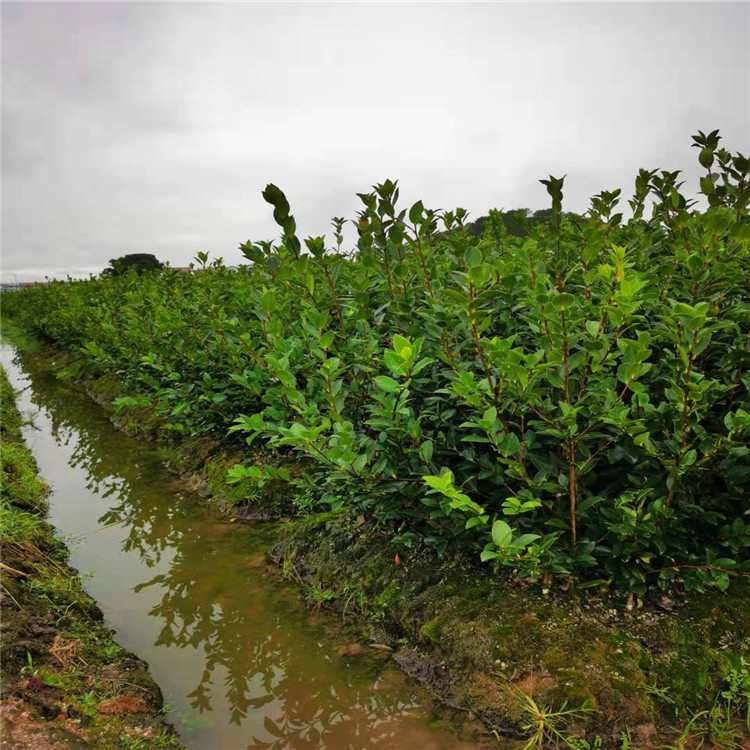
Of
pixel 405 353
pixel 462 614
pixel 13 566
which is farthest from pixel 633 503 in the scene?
pixel 13 566

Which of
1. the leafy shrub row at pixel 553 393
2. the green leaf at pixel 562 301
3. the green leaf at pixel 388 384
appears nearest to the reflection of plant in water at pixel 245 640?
the leafy shrub row at pixel 553 393

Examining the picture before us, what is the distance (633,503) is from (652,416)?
35 centimetres

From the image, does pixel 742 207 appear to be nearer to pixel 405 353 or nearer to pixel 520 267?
pixel 520 267

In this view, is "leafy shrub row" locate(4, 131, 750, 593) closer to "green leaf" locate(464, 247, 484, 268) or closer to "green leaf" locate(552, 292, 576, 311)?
"green leaf" locate(464, 247, 484, 268)

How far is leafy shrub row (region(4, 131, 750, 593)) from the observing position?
207 centimetres

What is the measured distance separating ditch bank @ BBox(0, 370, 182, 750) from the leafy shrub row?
41.1 inches

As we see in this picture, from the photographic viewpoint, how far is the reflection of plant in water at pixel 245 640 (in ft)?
7.80

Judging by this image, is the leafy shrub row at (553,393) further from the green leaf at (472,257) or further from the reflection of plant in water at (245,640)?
the reflection of plant in water at (245,640)

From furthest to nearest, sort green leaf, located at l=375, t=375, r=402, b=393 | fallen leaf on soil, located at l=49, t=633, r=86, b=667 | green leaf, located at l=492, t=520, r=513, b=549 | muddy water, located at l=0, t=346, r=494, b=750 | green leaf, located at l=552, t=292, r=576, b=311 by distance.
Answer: fallen leaf on soil, located at l=49, t=633, r=86, b=667 < muddy water, located at l=0, t=346, r=494, b=750 < green leaf, located at l=375, t=375, r=402, b=393 < green leaf, located at l=492, t=520, r=513, b=549 < green leaf, located at l=552, t=292, r=576, b=311

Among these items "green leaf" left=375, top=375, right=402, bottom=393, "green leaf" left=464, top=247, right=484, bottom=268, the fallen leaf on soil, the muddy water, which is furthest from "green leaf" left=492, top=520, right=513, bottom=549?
the fallen leaf on soil

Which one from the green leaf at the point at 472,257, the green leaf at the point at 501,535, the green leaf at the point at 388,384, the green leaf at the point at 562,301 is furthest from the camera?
the green leaf at the point at 388,384

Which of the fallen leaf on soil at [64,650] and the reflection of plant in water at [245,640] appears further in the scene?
the fallen leaf on soil at [64,650]

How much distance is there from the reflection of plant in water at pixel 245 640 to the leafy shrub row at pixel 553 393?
70 cm

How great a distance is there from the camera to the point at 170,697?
2.58m
